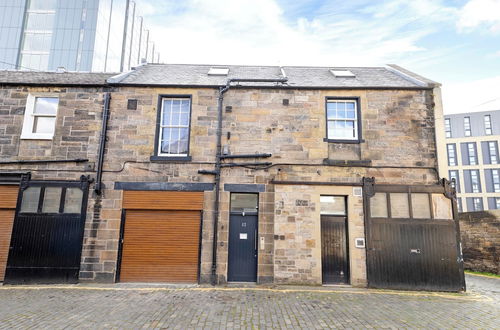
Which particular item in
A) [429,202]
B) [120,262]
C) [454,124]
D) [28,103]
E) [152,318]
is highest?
[454,124]

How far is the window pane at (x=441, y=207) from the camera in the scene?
28.4ft

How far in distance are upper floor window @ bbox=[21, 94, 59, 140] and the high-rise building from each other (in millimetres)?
33311

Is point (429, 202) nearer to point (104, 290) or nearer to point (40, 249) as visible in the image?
point (104, 290)

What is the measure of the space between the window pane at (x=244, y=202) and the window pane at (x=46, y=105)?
23.5 feet

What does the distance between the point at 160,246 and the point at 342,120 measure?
24.7 feet

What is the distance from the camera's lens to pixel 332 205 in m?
8.98

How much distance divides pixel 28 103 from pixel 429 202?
46.2 ft

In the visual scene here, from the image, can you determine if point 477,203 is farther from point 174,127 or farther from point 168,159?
point 168,159

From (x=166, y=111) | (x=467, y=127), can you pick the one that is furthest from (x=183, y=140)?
(x=467, y=127)

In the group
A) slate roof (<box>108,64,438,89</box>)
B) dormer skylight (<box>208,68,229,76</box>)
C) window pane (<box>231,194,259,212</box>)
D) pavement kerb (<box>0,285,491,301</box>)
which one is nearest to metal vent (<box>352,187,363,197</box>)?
pavement kerb (<box>0,285,491,301</box>)

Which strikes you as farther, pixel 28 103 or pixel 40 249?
pixel 28 103

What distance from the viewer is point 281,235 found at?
8555mm

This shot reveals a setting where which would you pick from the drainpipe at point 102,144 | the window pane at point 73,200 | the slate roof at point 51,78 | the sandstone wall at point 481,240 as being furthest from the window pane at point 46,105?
the sandstone wall at point 481,240

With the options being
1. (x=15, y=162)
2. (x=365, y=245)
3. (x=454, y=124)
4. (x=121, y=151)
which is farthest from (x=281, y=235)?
(x=454, y=124)
